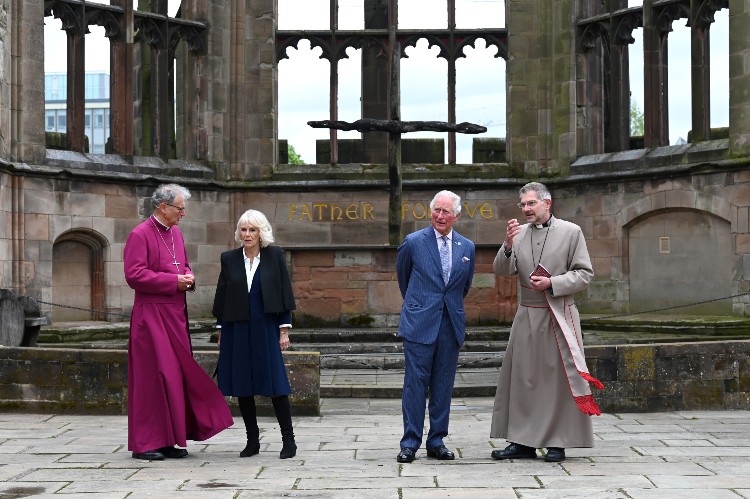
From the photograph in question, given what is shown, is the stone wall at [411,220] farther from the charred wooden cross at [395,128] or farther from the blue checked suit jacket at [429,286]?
the blue checked suit jacket at [429,286]

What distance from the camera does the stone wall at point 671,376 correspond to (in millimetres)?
9031

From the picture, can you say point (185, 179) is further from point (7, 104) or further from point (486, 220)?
point (486, 220)

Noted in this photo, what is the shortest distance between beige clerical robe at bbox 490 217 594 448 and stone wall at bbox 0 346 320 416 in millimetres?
2305

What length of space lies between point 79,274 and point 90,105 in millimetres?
93084

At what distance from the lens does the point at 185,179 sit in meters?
18.2

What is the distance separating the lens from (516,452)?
6.82 meters

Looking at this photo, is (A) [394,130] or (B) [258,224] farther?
(A) [394,130]

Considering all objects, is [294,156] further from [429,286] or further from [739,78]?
[429,286]

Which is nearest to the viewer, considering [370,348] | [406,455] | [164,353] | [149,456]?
[406,455]

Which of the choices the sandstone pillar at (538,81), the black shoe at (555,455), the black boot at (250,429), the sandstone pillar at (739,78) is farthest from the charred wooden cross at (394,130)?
the black shoe at (555,455)

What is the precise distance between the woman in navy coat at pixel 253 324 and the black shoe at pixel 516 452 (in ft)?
3.77

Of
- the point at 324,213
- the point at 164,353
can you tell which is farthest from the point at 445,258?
the point at 324,213

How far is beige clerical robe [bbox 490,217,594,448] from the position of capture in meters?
6.78

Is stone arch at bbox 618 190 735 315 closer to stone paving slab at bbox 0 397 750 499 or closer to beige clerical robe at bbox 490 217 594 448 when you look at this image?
stone paving slab at bbox 0 397 750 499
